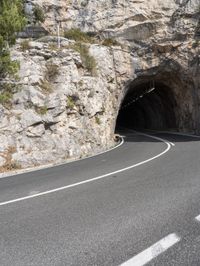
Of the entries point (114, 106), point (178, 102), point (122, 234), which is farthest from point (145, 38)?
point (122, 234)

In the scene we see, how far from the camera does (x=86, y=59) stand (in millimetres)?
21172

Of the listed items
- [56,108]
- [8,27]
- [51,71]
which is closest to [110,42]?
[51,71]

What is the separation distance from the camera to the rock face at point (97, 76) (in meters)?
15.7

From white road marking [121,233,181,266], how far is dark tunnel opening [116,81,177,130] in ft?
81.4

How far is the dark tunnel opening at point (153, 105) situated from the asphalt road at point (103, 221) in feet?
70.5

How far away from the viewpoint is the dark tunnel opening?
1240 inches

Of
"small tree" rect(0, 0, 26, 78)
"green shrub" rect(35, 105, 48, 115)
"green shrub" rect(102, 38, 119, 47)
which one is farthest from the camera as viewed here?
"green shrub" rect(102, 38, 119, 47)

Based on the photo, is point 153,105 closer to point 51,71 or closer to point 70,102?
point 51,71

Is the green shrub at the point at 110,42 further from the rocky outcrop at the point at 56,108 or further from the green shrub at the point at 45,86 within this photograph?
the green shrub at the point at 45,86

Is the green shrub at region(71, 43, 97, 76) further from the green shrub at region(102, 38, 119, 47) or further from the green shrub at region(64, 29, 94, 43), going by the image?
the green shrub at region(102, 38, 119, 47)

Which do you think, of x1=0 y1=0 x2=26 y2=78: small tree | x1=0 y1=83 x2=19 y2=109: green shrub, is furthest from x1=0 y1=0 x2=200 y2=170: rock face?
x1=0 y1=0 x2=26 y2=78: small tree

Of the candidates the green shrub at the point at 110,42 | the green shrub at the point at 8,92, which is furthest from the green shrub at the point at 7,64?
the green shrub at the point at 110,42

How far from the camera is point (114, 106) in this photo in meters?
24.5

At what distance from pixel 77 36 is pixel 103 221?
19.9 metres
